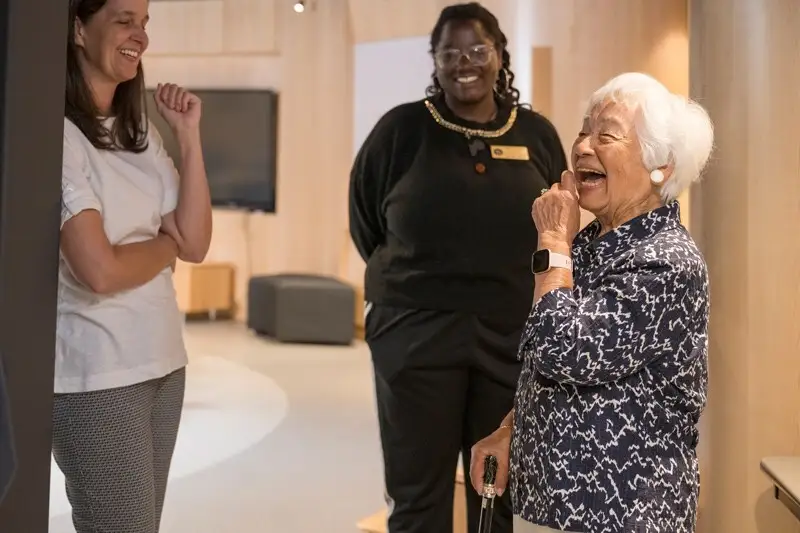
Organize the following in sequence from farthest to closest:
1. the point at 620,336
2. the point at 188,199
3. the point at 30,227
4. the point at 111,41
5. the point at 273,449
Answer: the point at 273,449, the point at 188,199, the point at 111,41, the point at 620,336, the point at 30,227

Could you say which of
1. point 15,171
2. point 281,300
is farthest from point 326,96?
point 15,171

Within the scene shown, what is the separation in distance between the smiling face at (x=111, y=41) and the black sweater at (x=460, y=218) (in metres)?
0.74

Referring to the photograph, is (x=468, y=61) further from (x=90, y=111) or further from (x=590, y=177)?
(x=90, y=111)

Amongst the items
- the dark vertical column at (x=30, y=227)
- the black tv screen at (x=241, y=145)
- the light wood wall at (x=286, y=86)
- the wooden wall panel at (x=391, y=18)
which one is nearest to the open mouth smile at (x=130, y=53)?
the dark vertical column at (x=30, y=227)

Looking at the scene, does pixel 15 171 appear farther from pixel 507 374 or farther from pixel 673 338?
pixel 507 374

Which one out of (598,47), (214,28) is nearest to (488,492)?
(598,47)

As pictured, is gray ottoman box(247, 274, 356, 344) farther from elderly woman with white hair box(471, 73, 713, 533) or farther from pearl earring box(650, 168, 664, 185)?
pearl earring box(650, 168, 664, 185)

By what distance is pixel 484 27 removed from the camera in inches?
76.7

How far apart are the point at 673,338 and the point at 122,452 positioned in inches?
34.7

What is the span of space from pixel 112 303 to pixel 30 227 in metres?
0.50

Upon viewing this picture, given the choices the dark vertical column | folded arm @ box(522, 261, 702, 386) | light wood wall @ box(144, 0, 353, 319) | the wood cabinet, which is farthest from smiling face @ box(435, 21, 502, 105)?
the wood cabinet

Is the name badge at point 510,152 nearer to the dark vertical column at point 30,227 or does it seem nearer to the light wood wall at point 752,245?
the light wood wall at point 752,245

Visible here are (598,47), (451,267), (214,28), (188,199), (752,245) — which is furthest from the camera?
(214,28)

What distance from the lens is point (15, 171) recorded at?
2.78ft
